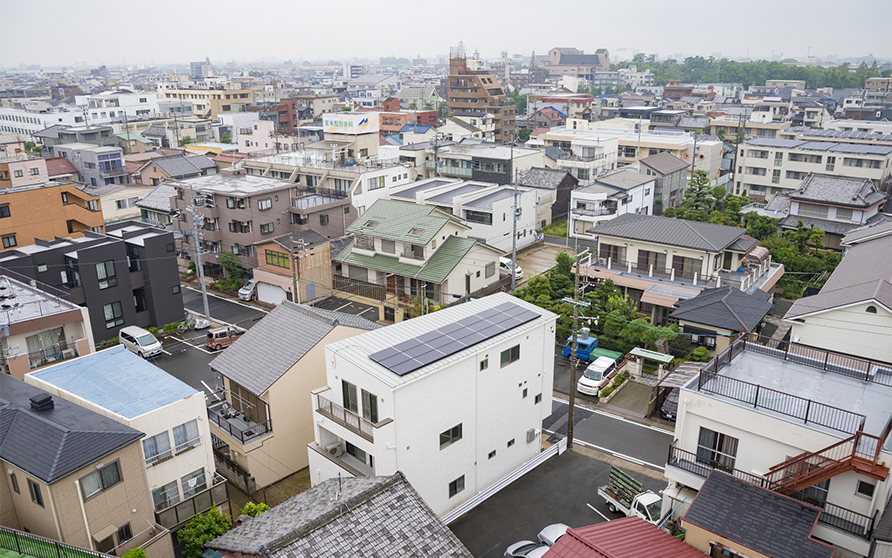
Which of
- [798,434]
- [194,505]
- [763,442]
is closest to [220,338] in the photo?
[194,505]

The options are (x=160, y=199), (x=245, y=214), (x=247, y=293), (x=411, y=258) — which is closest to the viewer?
(x=411, y=258)

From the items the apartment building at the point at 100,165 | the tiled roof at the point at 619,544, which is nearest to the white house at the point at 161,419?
the tiled roof at the point at 619,544

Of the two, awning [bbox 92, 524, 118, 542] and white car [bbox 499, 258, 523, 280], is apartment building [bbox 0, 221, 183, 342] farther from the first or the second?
white car [bbox 499, 258, 523, 280]

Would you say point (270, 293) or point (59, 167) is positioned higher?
point (59, 167)

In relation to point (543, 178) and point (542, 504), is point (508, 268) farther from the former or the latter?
point (542, 504)

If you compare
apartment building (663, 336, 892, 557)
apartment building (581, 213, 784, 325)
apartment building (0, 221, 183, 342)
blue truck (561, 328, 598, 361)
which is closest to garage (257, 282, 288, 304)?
apartment building (0, 221, 183, 342)

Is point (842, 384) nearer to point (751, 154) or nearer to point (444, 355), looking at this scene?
point (444, 355)

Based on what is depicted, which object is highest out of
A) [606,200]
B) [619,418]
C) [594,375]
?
[606,200]
